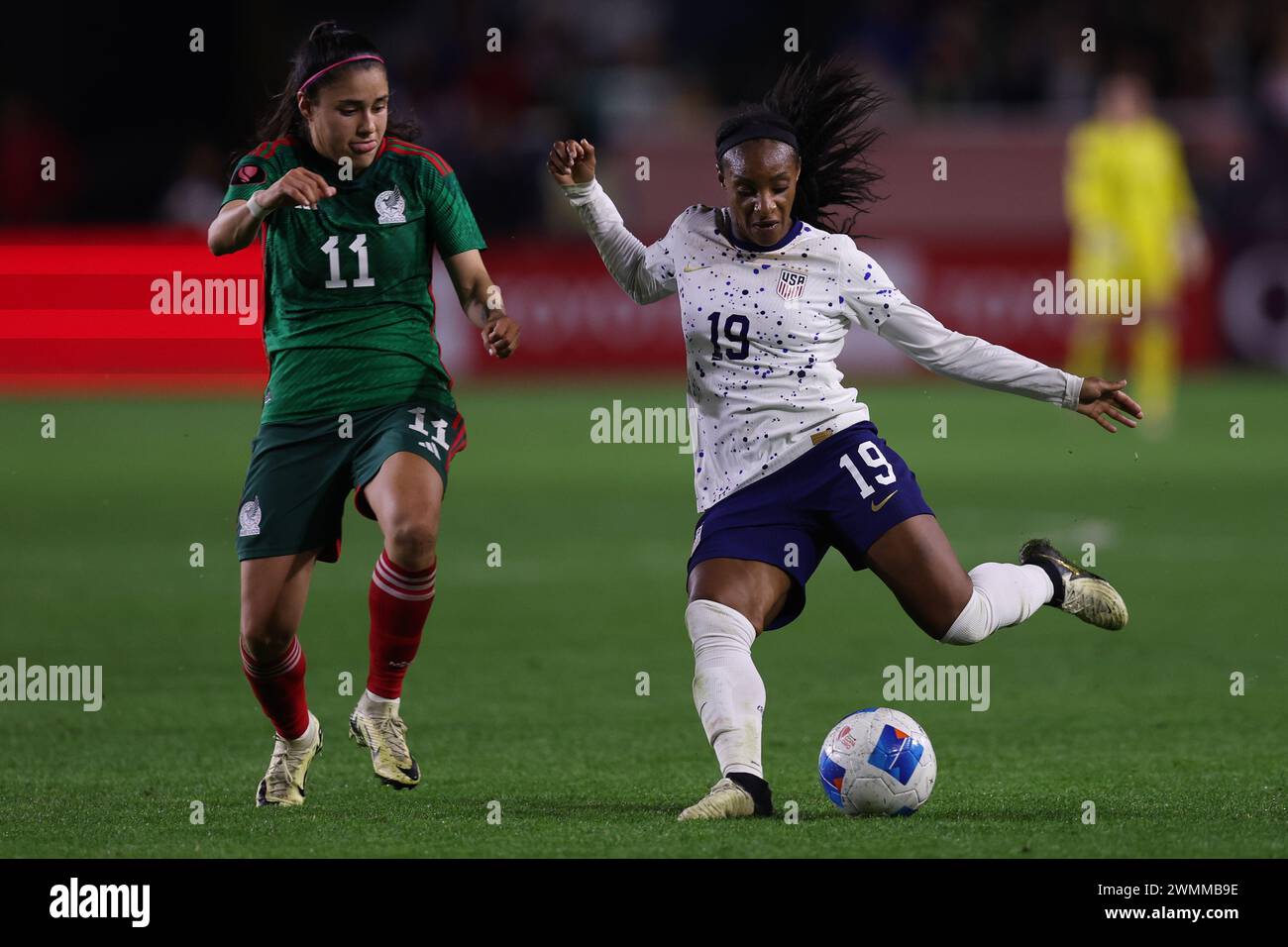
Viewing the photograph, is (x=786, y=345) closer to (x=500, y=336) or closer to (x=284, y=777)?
(x=500, y=336)

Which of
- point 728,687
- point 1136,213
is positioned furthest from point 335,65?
point 1136,213

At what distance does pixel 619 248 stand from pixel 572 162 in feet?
0.91

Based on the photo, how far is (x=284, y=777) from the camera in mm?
5734

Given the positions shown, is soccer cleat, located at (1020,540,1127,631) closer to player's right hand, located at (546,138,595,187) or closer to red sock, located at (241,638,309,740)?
player's right hand, located at (546,138,595,187)

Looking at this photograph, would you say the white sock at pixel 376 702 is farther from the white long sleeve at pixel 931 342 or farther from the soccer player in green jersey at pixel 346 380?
the white long sleeve at pixel 931 342

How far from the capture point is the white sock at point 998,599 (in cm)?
579

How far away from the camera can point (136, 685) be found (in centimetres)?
765

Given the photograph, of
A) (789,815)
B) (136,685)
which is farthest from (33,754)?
(789,815)

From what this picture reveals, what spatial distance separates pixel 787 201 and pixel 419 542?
135 cm

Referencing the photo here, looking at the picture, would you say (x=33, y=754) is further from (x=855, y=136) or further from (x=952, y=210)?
(x=952, y=210)

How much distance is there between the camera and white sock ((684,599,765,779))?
539cm

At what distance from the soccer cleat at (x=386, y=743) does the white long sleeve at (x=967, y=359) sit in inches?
68.3

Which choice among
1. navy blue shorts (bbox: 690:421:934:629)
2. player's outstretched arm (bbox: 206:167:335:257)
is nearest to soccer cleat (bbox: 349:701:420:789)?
navy blue shorts (bbox: 690:421:934:629)

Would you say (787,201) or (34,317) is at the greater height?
(34,317)
